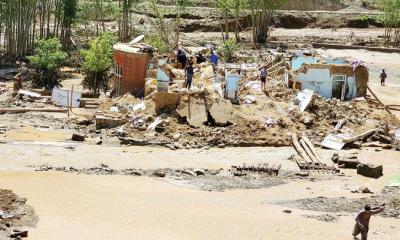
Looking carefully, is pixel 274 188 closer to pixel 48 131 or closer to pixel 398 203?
pixel 398 203

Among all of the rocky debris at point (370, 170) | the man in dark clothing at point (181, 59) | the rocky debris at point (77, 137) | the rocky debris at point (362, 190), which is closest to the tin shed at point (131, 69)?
the man in dark clothing at point (181, 59)

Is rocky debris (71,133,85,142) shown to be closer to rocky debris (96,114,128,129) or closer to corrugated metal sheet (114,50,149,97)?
rocky debris (96,114,128,129)

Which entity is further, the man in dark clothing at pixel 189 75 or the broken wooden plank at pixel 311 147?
the man in dark clothing at pixel 189 75

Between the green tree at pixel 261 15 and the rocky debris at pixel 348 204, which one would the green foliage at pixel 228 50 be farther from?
the rocky debris at pixel 348 204

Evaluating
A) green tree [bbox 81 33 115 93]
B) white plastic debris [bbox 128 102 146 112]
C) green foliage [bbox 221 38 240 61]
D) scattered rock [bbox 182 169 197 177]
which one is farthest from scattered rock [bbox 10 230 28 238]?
green foliage [bbox 221 38 240 61]

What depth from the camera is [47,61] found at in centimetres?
3519

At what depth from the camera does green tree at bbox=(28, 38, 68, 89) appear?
3506 centimetres

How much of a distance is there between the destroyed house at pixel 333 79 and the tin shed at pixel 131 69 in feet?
21.1

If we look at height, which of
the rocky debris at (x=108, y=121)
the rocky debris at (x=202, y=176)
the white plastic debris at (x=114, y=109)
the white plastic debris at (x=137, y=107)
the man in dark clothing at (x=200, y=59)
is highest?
the man in dark clothing at (x=200, y=59)

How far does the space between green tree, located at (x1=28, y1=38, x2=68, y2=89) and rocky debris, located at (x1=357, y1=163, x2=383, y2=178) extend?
18.1m

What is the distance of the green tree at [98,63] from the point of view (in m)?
34.2

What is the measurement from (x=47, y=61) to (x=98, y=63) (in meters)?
2.79

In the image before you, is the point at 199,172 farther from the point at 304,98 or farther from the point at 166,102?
the point at 304,98

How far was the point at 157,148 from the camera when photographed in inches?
990
